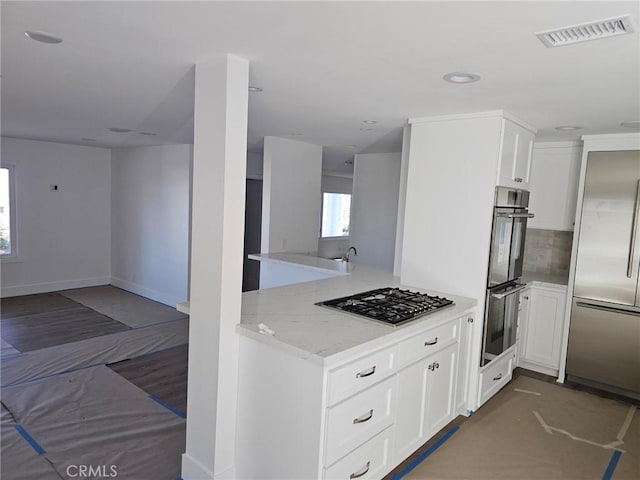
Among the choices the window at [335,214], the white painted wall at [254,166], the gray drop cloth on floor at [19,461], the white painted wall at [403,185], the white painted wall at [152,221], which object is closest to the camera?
the gray drop cloth on floor at [19,461]

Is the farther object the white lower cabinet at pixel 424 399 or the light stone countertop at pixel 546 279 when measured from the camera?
the light stone countertop at pixel 546 279

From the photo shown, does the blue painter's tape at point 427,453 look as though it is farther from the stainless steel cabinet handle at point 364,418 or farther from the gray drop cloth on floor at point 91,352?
the gray drop cloth on floor at point 91,352

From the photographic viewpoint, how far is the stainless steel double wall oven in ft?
10.4

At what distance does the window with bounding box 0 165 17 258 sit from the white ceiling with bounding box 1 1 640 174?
135 inches

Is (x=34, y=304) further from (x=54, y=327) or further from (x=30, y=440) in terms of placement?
(x=30, y=440)

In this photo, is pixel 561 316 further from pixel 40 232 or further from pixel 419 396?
pixel 40 232

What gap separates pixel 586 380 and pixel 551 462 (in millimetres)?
1507

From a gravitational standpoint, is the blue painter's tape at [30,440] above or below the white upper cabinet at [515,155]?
below

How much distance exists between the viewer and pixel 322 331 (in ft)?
7.41

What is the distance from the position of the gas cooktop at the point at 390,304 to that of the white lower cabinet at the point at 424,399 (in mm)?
301

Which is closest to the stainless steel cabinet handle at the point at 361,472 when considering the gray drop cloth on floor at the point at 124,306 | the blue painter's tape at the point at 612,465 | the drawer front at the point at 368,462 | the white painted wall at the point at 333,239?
the drawer front at the point at 368,462

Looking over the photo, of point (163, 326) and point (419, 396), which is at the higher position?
point (419, 396)

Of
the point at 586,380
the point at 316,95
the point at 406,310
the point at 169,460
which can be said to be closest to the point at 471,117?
the point at 316,95

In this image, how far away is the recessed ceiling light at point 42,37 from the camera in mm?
1854
